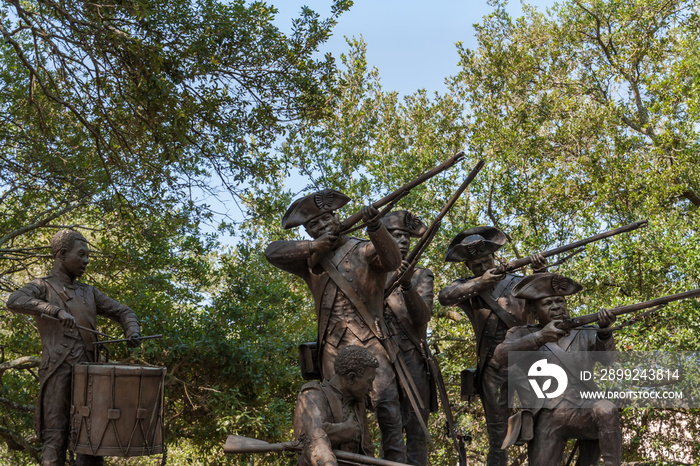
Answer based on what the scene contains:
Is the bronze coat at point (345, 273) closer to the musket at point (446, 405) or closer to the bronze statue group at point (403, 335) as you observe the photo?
the bronze statue group at point (403, 335)

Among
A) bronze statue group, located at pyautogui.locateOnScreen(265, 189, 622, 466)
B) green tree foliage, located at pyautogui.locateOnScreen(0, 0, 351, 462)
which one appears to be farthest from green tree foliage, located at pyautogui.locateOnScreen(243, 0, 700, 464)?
bronze statue group, located at pyautogui.locateOnScreen(265, 189, 622, 466)

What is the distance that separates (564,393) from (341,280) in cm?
159

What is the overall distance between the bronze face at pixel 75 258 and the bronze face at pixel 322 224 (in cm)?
176

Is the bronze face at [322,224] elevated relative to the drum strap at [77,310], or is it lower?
elevated

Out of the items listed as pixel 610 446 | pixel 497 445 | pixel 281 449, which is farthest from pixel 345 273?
pixel 610 446

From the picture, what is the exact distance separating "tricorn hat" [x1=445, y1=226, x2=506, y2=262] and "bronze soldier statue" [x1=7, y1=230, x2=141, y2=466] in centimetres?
247

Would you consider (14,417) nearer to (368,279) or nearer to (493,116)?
(368,279)

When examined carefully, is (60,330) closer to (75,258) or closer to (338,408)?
(75,258)

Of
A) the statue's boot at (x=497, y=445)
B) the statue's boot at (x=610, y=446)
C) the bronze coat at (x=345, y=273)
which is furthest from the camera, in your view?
the statue's boot at (x=497, y=445)

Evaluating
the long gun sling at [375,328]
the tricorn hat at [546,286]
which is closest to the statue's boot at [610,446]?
the tricorn hat at [546,286]

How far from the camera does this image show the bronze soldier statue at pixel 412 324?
6074 mm

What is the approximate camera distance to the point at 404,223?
6.30m

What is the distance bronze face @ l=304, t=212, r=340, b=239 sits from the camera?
18.3ft

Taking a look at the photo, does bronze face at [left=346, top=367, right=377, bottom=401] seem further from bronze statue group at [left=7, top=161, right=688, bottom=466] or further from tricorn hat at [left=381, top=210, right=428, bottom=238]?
tricorn hat at [left=381, top=210, right=428, bottom=238]
